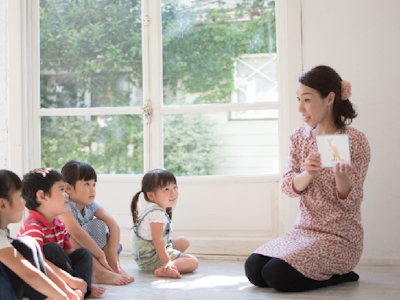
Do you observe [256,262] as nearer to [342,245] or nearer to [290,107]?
[342,245]

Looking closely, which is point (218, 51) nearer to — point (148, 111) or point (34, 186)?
point (148, 111)

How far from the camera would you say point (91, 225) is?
7.76 ft

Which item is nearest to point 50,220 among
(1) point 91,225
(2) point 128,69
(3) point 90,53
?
(1) point 91,225

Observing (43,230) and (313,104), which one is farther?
(313,104)

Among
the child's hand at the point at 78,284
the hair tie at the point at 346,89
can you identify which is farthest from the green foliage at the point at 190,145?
the child's hand at the point at 78,284

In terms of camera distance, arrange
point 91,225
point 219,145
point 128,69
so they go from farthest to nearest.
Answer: point 128,69, point 219,145, point 91,225

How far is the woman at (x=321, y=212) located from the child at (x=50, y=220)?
822mm

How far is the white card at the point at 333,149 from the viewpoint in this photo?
193 cm

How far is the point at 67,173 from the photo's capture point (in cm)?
229

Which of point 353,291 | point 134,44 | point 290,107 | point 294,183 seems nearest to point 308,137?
point 294,183

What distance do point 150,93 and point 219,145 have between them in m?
0.64

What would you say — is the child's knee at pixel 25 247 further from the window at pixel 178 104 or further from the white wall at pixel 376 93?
the white wall at pixel 376 93

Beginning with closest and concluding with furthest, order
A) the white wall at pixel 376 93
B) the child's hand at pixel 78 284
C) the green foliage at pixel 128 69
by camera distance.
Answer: the child's hand at pixel 78 284 → the white wall at pixel 376 93 → the green foliage at pixel 128 69

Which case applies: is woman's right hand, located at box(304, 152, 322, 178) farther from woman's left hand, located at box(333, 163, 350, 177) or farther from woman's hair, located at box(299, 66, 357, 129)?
woman's hair, located at box(299, 66, 357, 129)
